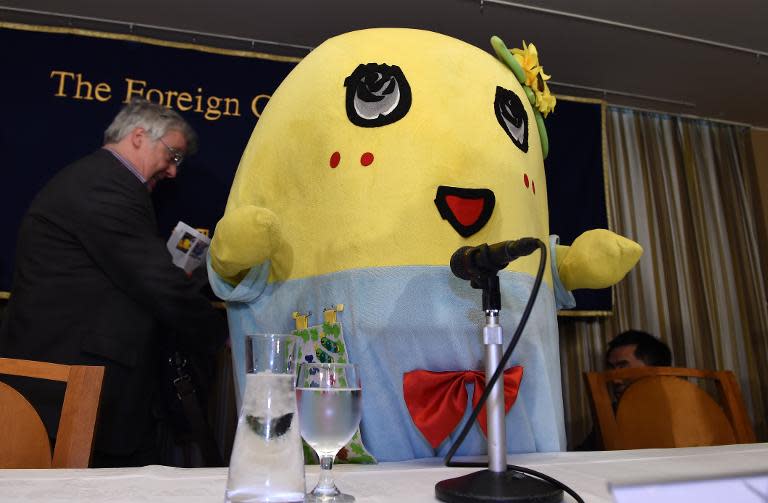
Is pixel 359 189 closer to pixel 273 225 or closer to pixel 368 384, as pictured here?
pixel 273 225

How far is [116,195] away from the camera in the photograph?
1.65 meters

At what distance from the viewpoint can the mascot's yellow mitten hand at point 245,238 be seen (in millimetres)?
1062

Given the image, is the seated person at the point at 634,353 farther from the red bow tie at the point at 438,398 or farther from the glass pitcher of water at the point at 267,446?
the glass pitcher of water at the point at 267,446

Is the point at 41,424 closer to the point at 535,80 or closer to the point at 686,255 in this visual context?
the point at 535,80

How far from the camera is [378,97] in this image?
116 centimetres

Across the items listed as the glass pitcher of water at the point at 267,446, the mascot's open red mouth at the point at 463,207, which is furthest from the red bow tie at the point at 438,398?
the glass pitcher of water at the point at 267,446

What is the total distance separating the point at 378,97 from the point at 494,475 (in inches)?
28.3

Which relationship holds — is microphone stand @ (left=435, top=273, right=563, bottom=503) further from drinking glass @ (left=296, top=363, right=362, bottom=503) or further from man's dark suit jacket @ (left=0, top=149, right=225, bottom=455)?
man's dark suit jacket @ (left=0, top=149, right=225, bottom=455)

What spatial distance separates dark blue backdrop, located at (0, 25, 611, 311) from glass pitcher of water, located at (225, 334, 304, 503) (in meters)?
1.55

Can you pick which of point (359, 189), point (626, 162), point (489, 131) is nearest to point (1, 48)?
point (359, 189)

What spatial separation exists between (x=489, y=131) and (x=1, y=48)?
1.65m

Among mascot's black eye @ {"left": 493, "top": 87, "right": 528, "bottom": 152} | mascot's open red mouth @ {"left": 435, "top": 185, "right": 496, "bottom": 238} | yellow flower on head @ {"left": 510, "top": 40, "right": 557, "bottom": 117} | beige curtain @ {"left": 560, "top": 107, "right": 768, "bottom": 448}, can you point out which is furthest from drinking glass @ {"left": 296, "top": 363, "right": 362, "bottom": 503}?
beige curtain @ {"left": 560, "top": 107, "right": 768, "bottom": 448}

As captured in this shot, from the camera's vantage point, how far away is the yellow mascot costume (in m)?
1.04

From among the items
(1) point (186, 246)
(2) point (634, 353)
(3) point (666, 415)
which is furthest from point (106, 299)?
(2) point (634, 353)
